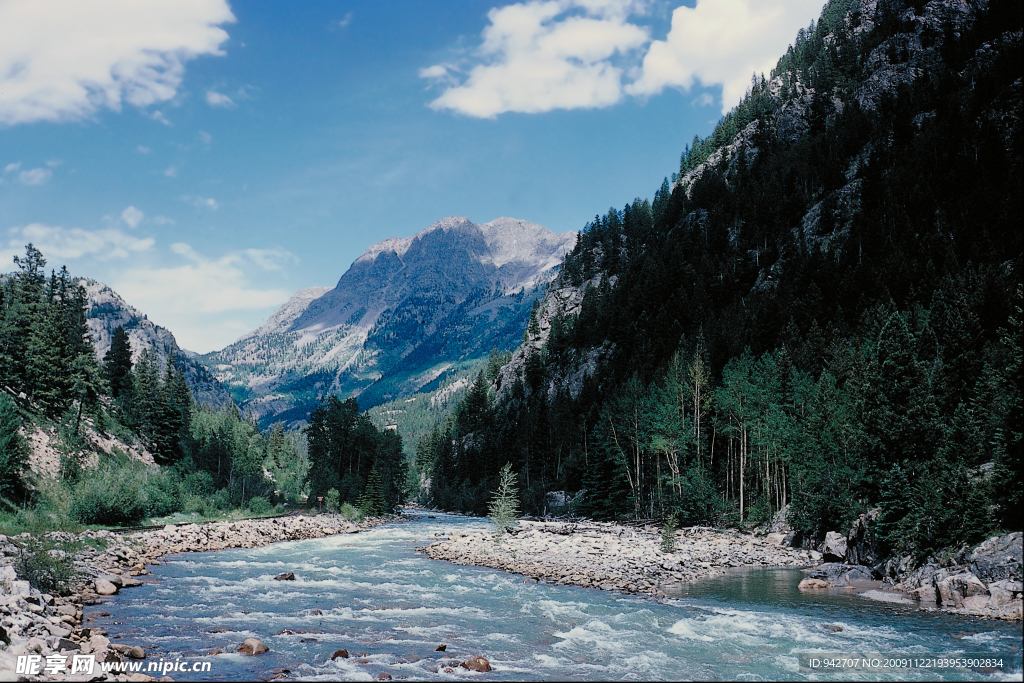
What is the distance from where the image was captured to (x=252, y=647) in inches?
743

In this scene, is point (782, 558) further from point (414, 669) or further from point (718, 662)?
point (414, 669)

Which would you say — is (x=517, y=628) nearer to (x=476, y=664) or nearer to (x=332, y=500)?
(x=476, y=664)

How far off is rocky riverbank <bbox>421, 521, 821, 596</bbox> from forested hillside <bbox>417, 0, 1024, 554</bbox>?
563cm

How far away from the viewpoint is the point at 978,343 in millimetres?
49719

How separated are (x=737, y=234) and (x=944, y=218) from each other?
142 feet

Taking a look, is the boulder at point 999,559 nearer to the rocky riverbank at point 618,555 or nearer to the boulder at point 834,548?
the boulder at point 834,548

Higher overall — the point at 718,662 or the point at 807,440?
the point at 807,440

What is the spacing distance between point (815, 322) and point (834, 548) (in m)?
42.9

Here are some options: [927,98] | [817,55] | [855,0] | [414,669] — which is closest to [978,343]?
[414,669]

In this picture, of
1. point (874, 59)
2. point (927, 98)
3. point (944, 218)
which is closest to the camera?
point (944, 218)

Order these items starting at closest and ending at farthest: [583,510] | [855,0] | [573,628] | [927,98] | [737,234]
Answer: [573,628], [583,510], [927,98], [737,234], [855,0]

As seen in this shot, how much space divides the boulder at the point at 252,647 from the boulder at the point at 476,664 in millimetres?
6570

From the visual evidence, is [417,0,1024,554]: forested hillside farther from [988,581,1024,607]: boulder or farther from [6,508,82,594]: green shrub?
[6,508,82,594]: green shrub

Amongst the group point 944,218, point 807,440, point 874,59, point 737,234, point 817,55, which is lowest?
point 807,440
